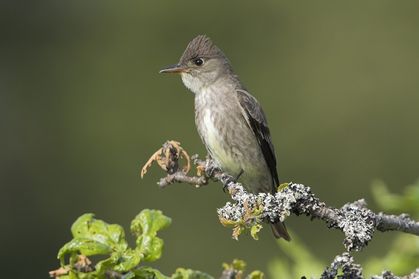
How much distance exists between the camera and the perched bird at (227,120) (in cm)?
519

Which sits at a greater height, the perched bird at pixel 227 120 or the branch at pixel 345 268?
the perched bird at pixel 227 120

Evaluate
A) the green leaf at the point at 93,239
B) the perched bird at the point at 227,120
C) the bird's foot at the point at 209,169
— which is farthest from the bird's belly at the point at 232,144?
the green leaf at the point at 93,239

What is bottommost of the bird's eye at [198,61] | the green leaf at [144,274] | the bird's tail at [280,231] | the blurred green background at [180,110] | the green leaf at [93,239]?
the green leaf at [144,274]

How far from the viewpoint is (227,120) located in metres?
5.31

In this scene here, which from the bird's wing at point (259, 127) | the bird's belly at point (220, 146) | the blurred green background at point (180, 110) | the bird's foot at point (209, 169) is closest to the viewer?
the bird's foot at point (209, 169)

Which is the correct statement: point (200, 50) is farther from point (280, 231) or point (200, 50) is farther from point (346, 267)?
point (346, 267)

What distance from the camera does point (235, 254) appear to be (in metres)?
8.92

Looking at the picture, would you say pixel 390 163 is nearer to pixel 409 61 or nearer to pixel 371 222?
pixel 409 61

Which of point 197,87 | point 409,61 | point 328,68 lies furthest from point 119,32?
point 197,87

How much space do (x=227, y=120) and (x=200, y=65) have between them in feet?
1.51

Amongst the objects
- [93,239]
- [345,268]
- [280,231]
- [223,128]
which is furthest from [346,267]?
[223,128]

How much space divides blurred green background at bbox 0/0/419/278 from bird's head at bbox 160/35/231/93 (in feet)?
10.4

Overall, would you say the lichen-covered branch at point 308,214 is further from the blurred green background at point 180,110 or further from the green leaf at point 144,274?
the blurred green background at point 180,110

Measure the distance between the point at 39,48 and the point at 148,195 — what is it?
11.3ft
